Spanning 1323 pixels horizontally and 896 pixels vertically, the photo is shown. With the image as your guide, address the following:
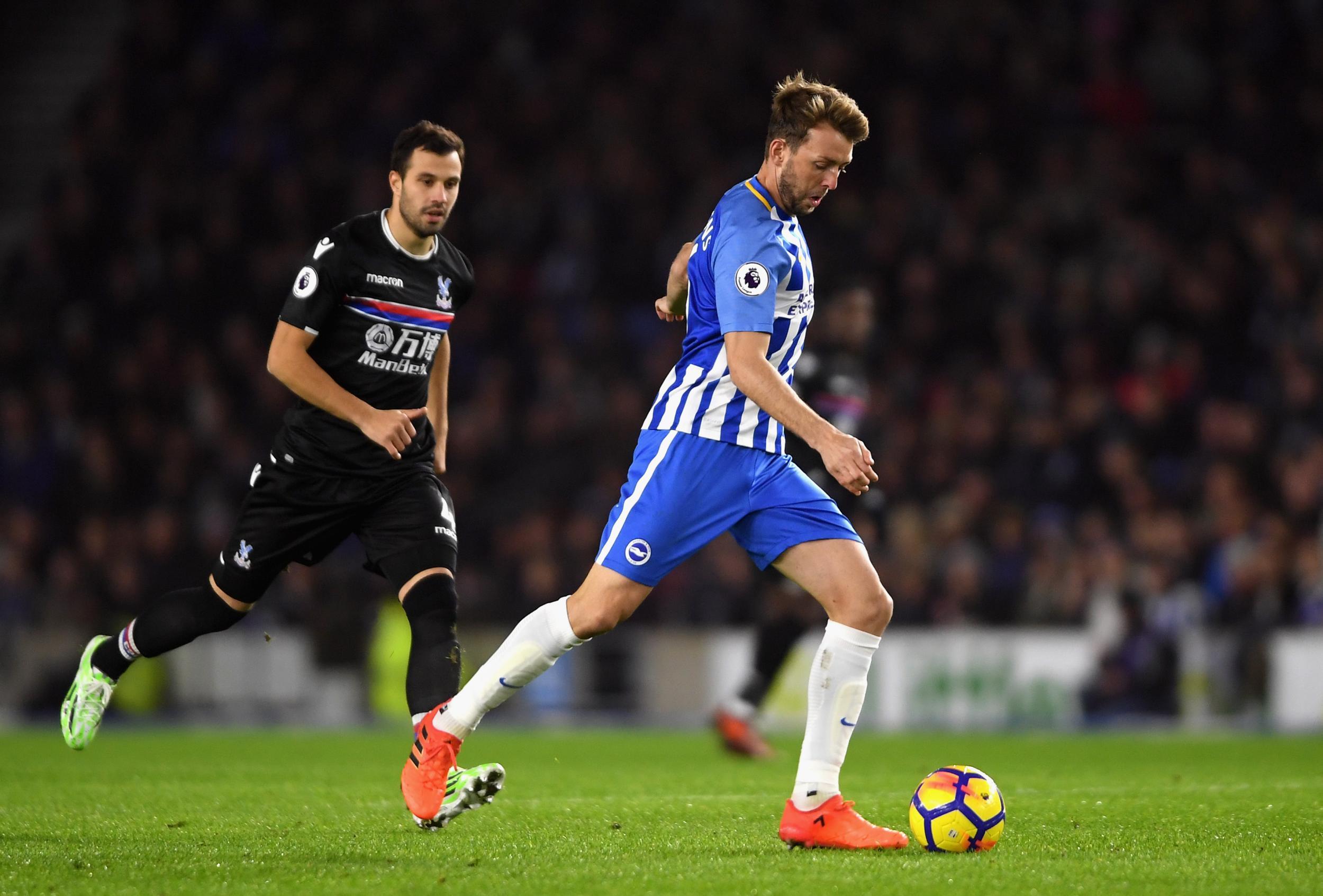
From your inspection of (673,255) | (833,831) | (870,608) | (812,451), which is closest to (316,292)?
(870,608)

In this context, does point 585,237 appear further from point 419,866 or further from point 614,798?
point 419,866

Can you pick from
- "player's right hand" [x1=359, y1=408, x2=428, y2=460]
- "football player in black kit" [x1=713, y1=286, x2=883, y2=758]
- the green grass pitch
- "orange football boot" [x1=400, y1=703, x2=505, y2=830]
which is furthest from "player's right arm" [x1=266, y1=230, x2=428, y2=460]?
"football player in black kit" [x1=713, y1=286, x2=883, y2=758]

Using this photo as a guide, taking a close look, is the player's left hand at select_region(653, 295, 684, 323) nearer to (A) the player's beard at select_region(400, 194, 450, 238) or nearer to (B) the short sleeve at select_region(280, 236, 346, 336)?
(A) the player's beard at select_region(400, 194, 450, 238)

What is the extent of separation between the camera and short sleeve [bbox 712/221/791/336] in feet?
15.7

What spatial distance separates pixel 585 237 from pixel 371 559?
40.9 feet

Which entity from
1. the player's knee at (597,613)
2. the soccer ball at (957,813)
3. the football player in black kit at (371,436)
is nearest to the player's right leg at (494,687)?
the player's knee at (597,613)

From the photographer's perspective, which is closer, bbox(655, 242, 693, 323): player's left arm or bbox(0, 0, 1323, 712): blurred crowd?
bbox(655, 242, 693, 323): player's left arm

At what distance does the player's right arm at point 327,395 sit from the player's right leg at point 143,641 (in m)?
0.93

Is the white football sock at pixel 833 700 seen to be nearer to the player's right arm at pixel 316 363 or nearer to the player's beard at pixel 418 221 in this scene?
the player's right arm at pixel 316 363

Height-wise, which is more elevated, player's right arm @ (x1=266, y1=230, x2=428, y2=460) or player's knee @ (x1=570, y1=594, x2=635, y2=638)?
player's right arm @ (x1=266, y1=230, x2=428, y2=460)

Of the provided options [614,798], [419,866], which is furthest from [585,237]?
[419,866]

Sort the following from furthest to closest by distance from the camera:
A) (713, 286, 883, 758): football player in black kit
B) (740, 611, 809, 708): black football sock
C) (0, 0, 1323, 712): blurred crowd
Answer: (0, 0, 1323, 712): blurred crowd
(740, 611, 809, 708): black football sock
(713, 286, 883, 758): football player in black kit

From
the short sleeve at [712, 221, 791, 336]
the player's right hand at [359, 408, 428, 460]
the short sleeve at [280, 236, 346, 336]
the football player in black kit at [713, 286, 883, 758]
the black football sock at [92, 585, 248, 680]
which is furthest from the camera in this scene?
the football player in black kit at [713, 286, 883, 758]

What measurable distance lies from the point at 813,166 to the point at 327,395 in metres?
1.83
